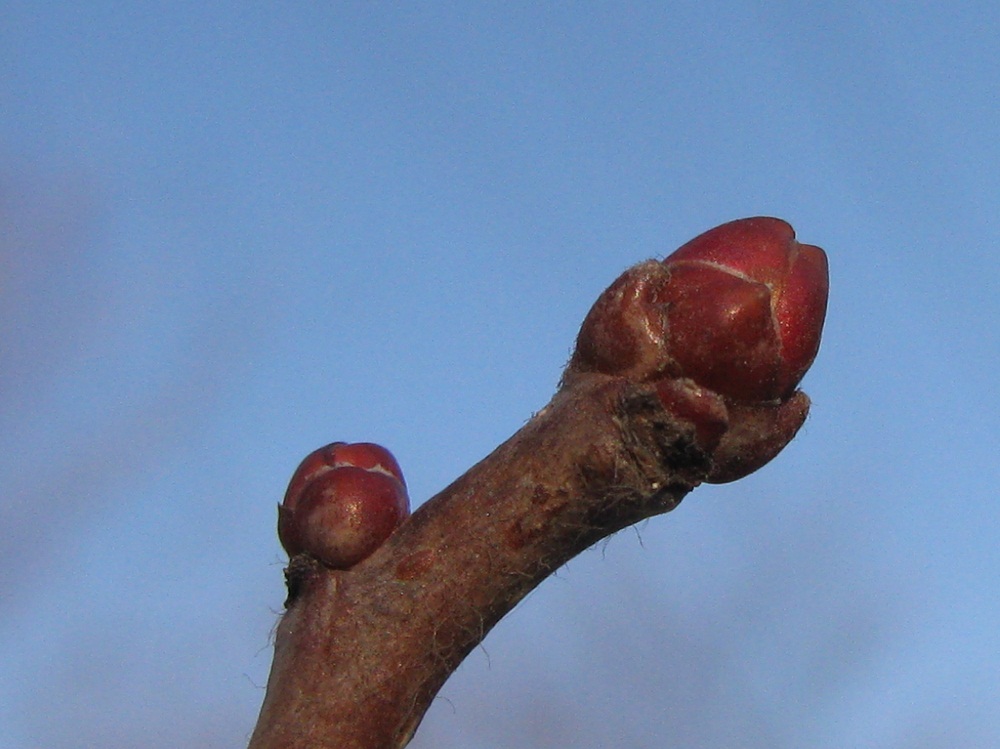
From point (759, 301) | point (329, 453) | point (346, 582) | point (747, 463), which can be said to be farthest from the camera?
point (329, 453)

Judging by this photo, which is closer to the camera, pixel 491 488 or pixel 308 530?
pixel 491 488

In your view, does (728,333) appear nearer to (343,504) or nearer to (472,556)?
(472,556)

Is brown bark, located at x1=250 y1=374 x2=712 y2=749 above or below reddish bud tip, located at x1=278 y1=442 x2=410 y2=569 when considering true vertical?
below

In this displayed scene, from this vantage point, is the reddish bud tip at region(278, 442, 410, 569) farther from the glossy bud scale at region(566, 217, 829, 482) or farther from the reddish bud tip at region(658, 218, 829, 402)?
the reddish bud tip at region(658, 218, 829, 402)

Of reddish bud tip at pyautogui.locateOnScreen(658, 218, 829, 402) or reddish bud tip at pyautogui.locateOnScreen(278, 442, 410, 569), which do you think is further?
reddish bud tip at pyautogui.locateOnScreen(278, 442, 410, 569)

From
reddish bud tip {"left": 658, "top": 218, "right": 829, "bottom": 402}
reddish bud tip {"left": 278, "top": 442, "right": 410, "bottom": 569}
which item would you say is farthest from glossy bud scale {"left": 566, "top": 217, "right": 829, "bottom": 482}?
reddish bud tip {"left": 278, "top": 442, "right": 410, "bottom": 569}

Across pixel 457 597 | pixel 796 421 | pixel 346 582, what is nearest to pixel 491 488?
pixel 457 597

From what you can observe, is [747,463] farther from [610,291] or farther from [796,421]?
[610,291]

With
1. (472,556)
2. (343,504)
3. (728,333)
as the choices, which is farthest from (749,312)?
(343,504)
